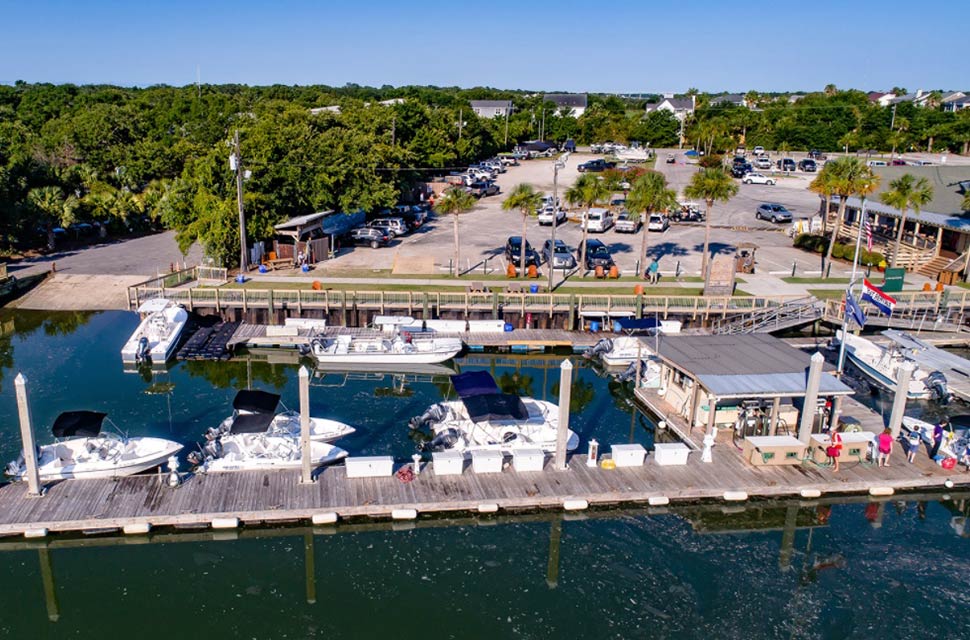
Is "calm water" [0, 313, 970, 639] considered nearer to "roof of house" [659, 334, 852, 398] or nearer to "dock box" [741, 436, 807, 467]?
"dock box" [741, 436, 807, 467]

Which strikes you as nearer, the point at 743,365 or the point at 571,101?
the point at 743,365

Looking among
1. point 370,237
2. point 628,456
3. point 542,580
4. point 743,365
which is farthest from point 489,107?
point 542,580

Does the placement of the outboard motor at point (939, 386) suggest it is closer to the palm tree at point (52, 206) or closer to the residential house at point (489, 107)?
the palm tree at point (52, 206)

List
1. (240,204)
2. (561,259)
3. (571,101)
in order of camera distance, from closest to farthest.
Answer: (240,204) < (561,259) < (571,101)

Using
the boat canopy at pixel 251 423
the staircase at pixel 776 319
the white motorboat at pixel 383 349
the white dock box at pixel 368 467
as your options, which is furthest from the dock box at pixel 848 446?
the boat canopy at pixel 251 423

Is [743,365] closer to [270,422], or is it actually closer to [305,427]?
[305,427]

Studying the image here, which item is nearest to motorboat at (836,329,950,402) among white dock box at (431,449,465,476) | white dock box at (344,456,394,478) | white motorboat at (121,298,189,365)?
white dock box at (431,449,465,476)
